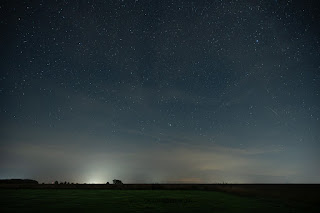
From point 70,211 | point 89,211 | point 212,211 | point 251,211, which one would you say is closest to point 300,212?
point 251,211

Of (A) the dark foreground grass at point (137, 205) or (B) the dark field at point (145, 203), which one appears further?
(B) the dark field at point (145, 203)

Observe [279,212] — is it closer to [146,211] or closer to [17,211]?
[146,211]

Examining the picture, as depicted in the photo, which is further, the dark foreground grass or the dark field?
the dark field

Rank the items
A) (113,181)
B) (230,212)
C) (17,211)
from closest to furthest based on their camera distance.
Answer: (17,211), (230,212), (113,181)

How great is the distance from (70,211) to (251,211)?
37.3 feet

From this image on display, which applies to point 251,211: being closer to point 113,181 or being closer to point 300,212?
point 300,212

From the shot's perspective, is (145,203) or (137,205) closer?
(137,205)

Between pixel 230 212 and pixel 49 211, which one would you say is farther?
pixel 230 212

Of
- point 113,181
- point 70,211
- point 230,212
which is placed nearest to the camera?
point 70,211

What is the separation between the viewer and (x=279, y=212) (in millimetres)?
16844

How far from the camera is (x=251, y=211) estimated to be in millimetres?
17141

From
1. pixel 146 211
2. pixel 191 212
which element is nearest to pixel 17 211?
pixel 146 211

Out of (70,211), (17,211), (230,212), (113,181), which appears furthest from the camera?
(113,181)

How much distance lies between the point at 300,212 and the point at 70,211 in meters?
14.7
